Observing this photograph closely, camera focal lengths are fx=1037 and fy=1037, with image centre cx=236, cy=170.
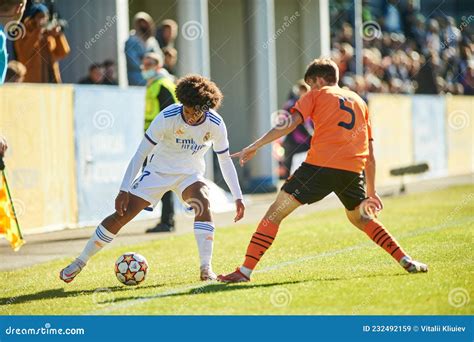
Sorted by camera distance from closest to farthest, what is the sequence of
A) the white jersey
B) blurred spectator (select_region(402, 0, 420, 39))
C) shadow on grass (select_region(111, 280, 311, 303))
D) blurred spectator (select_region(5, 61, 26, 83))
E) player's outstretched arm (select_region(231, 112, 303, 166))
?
shadow on grass (select_region(111, 280, 311, 303))
player's outstretched arm (select_region(231, 112, 303, 166))
the white jersey
blurred spectator (select_region(5, 61, 26, 83))
blurred spectator (select_region(402, 0, 420, 39))

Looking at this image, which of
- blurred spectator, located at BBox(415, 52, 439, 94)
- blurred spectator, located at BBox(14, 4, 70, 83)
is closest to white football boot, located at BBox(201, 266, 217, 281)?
blurred spectator, located at BBox(14, 4, 70, 83)

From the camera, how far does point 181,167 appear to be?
903cm

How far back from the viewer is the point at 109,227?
883 cm

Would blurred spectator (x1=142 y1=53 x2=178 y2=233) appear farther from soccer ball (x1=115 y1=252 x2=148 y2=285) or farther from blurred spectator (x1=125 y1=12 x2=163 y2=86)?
soccer ball (x1=115 y1=252 x2=148 y2=285)

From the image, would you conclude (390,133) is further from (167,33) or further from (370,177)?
(370,177)

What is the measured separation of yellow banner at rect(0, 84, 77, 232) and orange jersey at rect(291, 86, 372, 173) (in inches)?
221

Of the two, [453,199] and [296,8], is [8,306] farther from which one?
[296,8]

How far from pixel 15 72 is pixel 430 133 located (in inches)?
542

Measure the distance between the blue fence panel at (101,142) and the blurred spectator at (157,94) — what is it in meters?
1.35

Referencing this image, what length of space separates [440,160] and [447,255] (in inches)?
627

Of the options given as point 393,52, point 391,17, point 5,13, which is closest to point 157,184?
point 5,13

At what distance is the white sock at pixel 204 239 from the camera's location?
29.0 ft

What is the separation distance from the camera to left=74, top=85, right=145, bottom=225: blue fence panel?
1459 centimetres
